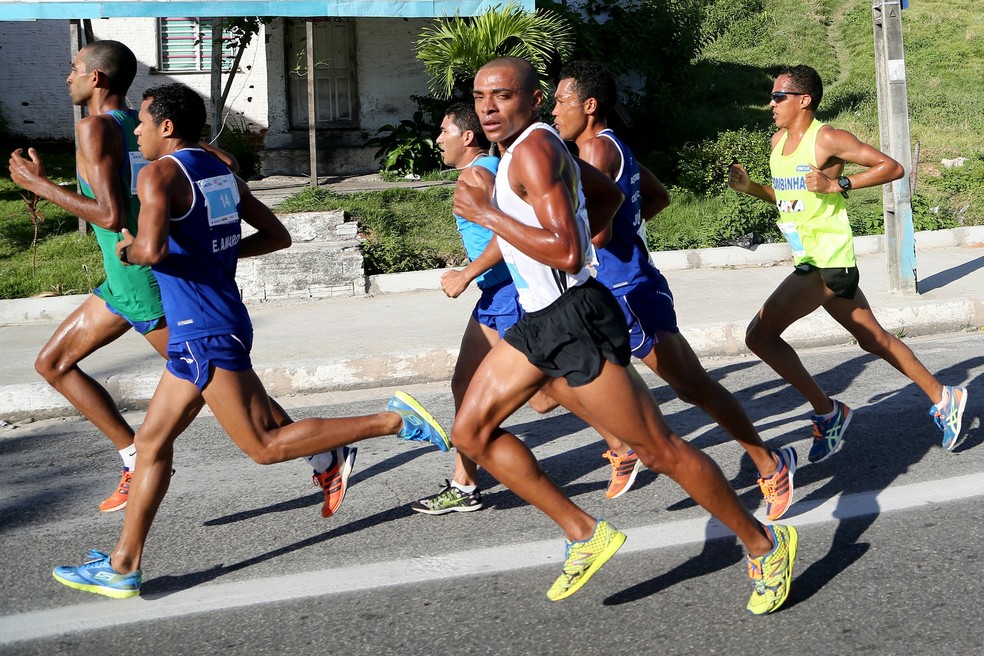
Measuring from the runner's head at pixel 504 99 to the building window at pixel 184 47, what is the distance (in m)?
15.3

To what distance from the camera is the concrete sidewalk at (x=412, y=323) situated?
785 centimetres

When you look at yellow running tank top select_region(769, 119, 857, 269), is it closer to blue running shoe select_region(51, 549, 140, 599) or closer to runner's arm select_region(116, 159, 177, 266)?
runner's arm select_region(116, 159, 177, 266)

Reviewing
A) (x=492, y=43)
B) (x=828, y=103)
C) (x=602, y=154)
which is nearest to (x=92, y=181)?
(x=602, y=154)

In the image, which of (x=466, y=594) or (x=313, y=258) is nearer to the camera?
(x=466, y=594)

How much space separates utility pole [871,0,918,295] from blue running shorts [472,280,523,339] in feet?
17.7

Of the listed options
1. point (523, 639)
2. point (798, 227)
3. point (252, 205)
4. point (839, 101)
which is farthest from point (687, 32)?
point (523, 639)

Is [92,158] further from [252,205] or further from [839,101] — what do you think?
[839,101]

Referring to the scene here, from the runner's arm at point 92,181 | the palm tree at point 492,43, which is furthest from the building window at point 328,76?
the runner's arm at point 92,181

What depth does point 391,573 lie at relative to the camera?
14.5ft

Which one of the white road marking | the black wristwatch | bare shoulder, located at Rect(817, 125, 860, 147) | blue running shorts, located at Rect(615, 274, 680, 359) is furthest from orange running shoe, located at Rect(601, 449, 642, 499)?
bare shoulder, located at Rect(817, 125, 860, 147)

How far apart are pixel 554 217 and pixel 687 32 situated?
1512 centimetres

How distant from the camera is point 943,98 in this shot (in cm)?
1912

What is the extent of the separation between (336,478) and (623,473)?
140 cm

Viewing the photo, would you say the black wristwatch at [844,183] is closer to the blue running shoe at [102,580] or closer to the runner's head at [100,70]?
the runner's head at [100,70]
